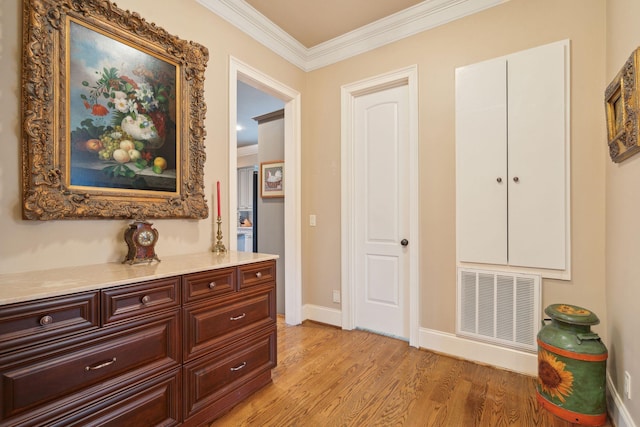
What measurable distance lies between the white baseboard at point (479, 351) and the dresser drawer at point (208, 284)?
5.87ft

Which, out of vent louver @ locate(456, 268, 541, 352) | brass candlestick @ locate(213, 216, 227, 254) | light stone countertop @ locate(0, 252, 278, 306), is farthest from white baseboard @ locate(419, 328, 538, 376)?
→ brass candlestick @ locate(213, 216, 227, 254)

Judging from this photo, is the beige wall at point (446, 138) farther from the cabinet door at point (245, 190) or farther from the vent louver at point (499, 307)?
the cabinet door at point (245, 190)

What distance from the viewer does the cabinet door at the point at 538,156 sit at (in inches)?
81.7

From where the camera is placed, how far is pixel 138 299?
1.40m

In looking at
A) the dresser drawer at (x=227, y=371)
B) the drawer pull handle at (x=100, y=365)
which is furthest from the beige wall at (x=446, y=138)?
the drawer pull handle at (x=100, y=365)

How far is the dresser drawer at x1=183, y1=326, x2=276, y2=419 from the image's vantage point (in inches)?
63.2

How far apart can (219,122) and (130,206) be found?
97cm

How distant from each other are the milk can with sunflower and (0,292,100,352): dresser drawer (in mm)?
2398

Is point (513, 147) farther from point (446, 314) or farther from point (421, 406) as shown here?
point (421, 406)

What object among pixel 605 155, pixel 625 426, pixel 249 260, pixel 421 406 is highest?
pixel 605 155

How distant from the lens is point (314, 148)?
3.35 meters

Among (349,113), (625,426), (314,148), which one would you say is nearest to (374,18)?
(349,113)

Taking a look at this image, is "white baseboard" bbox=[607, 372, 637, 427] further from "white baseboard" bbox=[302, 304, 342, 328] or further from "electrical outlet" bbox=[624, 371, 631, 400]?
"white baseboard" bbox=[302, 304, 342, 328]

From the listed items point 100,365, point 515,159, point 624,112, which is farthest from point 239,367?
point 624,112
